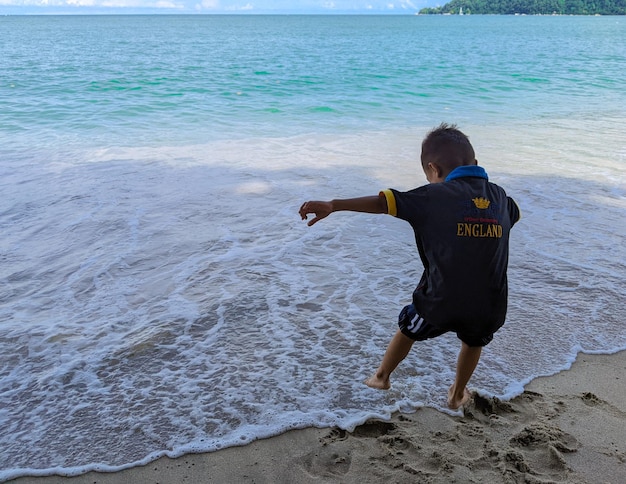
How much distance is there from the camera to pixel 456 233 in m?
2.41

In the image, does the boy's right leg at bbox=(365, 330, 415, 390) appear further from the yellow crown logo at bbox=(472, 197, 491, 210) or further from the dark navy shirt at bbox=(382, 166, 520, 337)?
the yellow crown logo at bbox=(472, 197, 491, 210)

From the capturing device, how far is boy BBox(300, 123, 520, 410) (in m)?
2.42

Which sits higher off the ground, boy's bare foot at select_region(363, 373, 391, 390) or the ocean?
boy's bare foot at select_region(363, 373, 391, 390)

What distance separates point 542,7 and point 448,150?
470ft

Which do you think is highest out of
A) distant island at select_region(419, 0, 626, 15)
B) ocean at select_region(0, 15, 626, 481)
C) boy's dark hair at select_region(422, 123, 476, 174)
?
boy's dark hair at select_region(422, 123, 476, 174)

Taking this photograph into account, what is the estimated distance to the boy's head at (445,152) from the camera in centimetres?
258

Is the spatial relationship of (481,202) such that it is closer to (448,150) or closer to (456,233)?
(456,233)

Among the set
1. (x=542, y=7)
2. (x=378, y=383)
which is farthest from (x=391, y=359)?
(x=542, y=7)

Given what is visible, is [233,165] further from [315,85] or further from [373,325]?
[315,85]

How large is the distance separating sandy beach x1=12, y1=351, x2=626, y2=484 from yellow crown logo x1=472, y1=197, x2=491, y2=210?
3.54ft

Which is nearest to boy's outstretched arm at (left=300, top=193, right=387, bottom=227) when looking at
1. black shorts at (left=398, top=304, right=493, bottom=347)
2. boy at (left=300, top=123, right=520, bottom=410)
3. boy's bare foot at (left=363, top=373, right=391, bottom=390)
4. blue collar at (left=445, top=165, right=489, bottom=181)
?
boy at (left=300, top=123, right=520, bottom=410)

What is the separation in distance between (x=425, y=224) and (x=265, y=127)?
10.1 meters

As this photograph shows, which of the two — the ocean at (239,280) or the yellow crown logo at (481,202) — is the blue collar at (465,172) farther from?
the ocean at (239,280)

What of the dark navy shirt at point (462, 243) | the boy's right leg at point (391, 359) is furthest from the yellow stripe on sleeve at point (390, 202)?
the boy's right leg at point (391, 359)
